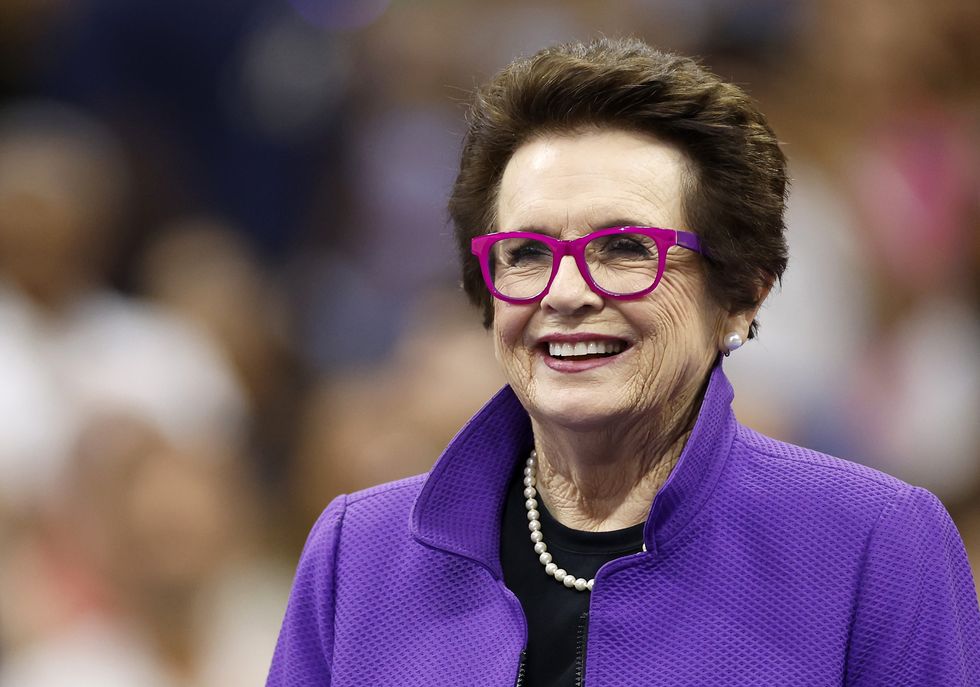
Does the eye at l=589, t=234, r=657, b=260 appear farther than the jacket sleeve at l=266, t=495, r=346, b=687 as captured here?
No

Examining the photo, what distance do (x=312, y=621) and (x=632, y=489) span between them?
0.48m

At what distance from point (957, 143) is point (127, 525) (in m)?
2.57

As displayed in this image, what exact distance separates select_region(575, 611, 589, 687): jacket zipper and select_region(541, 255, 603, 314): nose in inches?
14.9

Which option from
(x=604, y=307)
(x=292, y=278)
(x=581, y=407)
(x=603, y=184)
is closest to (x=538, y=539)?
(x=581, y=407)

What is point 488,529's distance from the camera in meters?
1.92

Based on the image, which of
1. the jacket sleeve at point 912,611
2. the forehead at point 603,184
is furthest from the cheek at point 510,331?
the jacket sleeve at point 912,611

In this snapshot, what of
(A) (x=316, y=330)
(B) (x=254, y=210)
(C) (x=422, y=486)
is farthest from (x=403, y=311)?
(C) (x=422, y=486)

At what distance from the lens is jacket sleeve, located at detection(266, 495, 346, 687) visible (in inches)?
77.5

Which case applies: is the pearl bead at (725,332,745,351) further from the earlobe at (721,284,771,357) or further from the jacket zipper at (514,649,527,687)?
the jacket zipper at (514,649,527,687)

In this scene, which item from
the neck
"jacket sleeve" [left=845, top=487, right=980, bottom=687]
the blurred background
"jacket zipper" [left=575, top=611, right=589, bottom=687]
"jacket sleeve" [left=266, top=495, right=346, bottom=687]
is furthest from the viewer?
the blurred background

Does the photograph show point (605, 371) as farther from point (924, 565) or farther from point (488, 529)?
point (924, 565)

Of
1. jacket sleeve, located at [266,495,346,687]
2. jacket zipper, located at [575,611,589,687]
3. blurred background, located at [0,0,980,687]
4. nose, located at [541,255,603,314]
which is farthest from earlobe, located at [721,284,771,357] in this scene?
blurred background, located at [0,0,980,687]

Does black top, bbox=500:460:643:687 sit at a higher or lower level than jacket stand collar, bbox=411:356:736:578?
lower

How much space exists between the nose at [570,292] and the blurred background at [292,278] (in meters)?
1.53
